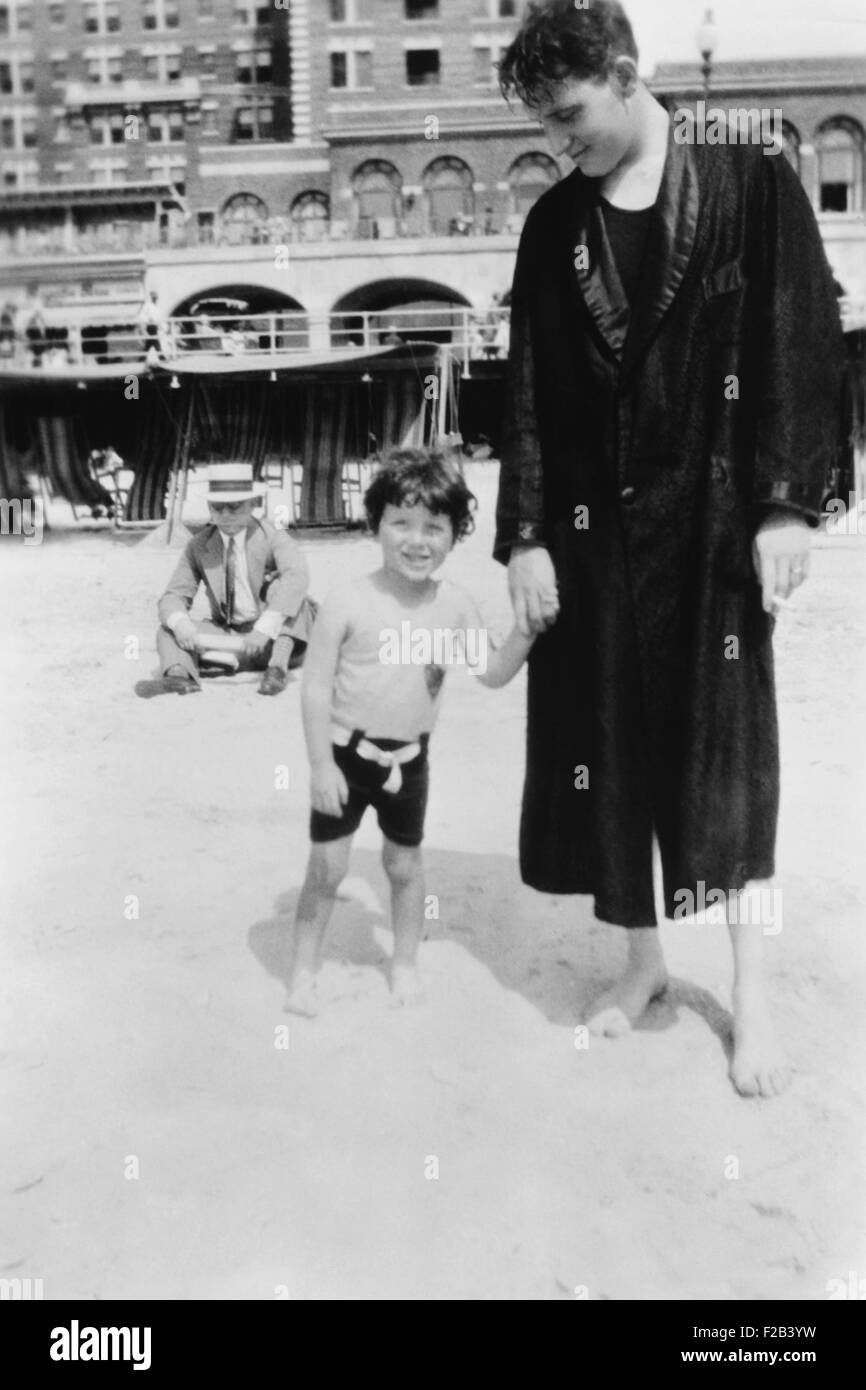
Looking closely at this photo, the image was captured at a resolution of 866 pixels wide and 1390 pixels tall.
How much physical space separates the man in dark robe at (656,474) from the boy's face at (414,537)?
14 cm

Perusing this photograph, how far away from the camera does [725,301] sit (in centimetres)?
224

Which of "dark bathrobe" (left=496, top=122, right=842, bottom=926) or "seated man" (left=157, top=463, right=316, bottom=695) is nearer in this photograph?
"dark bathrobe" (left=496, top=122, right=842, bottom=926)

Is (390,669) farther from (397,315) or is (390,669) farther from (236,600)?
(397,315)

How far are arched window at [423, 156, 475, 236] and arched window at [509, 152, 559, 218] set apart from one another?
0.98m

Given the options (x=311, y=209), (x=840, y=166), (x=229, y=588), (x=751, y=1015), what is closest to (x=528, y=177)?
(x=311, y=209)

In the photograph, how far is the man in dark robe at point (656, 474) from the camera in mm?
2199

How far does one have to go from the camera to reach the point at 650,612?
2340 mm

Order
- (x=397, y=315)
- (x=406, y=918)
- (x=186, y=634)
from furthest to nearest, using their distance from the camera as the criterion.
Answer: (x=397, y=315) → (x=186, y=634) → (x=406, y=918)

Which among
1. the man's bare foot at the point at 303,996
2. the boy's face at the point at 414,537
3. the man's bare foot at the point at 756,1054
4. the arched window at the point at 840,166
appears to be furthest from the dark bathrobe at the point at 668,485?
the arched window at the point at 840,166

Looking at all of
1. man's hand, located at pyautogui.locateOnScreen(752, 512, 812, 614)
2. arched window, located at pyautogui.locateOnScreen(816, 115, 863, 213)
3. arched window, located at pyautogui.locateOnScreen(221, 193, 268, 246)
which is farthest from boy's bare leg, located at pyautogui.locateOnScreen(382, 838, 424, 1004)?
arched window, located at pyautogui.locateOnScreen(221, 193, 268, 246)

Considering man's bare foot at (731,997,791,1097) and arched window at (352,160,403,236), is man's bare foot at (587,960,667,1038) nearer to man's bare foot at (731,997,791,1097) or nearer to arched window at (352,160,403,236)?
man's bare foot at (731,997,791,1097)

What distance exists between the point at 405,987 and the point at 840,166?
28637 millimetres

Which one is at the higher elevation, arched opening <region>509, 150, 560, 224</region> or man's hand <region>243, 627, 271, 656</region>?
arched opening <region>509, 150, 560, 224</region>

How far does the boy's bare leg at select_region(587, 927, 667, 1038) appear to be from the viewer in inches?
102
